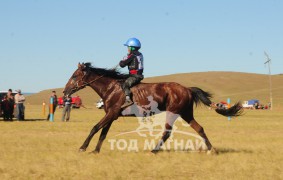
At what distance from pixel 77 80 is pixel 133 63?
5.39 ft

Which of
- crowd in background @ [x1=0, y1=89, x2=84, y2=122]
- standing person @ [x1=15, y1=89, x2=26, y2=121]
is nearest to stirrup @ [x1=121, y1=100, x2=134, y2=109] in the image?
crowd in background @ [x1=0, y1=89, x2=84, y2=122]

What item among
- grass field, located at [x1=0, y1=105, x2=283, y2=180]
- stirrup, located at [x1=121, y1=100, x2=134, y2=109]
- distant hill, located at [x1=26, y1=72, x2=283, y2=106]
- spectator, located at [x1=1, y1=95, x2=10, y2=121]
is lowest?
grass field, located at [x1=0, y1=105, x2=283, y2=180]

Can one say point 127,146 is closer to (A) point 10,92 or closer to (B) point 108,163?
(B) point 108,163

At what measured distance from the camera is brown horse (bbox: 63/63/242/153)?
12.2 metres

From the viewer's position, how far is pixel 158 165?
999cm

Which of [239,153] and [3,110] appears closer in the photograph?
[239,153]

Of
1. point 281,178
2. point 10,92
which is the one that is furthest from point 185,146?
point 10,92

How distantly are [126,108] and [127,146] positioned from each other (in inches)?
78.4

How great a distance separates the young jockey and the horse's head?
43.5 inches

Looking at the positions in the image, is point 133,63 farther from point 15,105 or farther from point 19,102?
point 15,105

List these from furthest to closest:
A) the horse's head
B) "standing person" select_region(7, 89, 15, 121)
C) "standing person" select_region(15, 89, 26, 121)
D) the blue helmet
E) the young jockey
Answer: "standing person" select_region(7, 89, 15, 121), "standing person" select_region(15, 89, 26, 121), the horse's head, the blue helmet, the young jockey

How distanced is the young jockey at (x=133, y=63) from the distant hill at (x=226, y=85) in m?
96.4

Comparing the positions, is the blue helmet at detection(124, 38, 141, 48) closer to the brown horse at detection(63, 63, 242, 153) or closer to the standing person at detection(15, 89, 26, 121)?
the brown horse at detection(63, 63, 242, 153)
